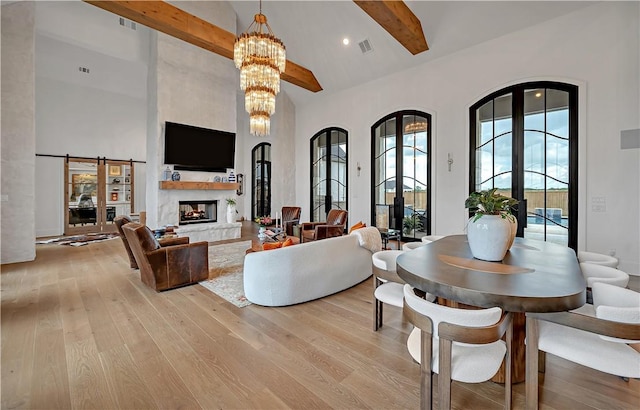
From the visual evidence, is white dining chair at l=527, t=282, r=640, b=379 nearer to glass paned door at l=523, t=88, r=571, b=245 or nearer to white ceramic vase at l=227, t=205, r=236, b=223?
glass paned door at l=523, t=88, r=571, b=245

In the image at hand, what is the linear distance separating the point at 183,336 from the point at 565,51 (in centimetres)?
677

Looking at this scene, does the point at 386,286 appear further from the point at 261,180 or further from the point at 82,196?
the point at 261,180

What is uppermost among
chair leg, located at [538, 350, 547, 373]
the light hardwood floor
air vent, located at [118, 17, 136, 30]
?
air vent, located at [118, 17, 136, 30]

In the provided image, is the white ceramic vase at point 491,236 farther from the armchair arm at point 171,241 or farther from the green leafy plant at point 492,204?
the armchair arm at point 171,241

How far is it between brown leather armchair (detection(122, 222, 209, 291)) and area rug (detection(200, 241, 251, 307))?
0.25m

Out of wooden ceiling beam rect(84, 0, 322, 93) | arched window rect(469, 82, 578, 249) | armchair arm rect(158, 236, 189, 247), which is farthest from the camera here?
wooden ceiling beam rect(84, 0, 322, 93)

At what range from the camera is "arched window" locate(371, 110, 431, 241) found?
20.8 feet

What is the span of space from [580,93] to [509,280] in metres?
4.84

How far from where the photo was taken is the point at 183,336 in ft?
8.27

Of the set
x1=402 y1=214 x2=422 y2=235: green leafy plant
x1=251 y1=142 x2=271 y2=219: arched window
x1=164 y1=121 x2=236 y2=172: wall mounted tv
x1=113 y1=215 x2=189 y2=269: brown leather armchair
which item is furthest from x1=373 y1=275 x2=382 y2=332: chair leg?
x1=251 y1=142 x2=271 y2=219: arched window

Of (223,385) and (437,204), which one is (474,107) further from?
(223,385)

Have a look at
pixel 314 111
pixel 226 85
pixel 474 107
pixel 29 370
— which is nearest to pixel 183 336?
pixel 29 370

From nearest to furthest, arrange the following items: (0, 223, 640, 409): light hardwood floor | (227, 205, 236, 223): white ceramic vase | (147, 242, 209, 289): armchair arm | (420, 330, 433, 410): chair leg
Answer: (420, 330, 433, 410): chair leg, (0, 223, 640, 409): light hardwood floor, (147, 242, 209, 289): armchair arm, (227, 205, 236, 223): white ceramic vase

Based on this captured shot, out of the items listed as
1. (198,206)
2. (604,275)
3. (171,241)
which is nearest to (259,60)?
(171,241)
